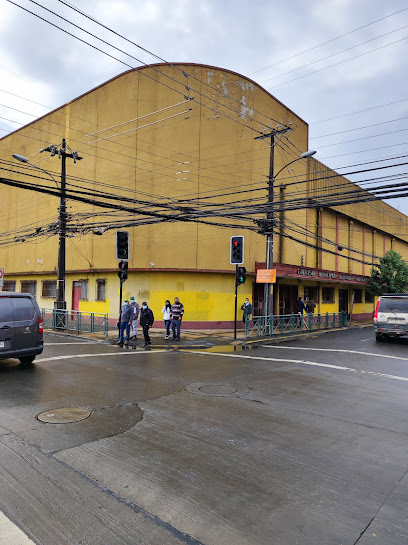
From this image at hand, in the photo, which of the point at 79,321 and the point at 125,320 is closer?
the point at 125,320

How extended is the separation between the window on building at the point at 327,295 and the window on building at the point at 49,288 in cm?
2089

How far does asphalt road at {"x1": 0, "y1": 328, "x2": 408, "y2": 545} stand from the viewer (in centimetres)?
310

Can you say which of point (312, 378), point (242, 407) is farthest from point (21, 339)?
point (312, 378)

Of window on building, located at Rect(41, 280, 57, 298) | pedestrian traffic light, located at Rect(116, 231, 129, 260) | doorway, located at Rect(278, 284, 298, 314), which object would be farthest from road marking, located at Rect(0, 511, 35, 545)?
window on building, located at Rect(41, 280, 57, 298)

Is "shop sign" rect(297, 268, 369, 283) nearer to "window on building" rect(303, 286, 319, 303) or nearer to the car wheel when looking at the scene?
"window on building" rect(303, 286, 319, 303)

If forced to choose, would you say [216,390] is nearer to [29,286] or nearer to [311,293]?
[311,293]

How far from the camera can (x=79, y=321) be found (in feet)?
59.4

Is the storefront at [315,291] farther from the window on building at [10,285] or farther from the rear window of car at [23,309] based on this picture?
the window on building at [10,285]

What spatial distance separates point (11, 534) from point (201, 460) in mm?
2042

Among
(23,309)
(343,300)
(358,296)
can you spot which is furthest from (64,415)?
(358,296)

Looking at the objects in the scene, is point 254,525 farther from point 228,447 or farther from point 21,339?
point 21,339

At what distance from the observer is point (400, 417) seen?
6203 mm

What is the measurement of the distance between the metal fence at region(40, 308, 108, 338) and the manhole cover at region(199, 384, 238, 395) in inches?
386

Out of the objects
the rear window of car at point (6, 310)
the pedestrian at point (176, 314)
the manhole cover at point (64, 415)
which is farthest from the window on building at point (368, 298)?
the manhole cover at point (64, 415)
